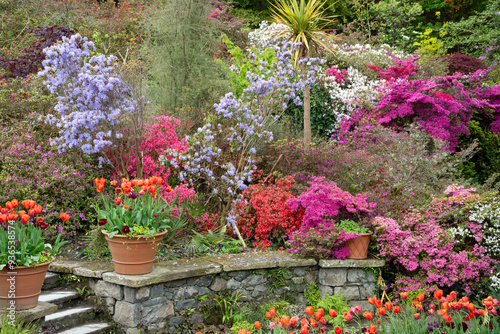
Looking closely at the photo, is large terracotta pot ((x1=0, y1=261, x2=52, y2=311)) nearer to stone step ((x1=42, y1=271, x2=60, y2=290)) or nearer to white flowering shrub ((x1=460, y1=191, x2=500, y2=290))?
stone step ((x1=42, y1=271, x2=60, y2=290))

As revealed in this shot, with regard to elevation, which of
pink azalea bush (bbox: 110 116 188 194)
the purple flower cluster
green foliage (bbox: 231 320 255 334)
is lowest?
green foliage (bbox: 231 320 255 334)

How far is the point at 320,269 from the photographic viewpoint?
16.9 feet

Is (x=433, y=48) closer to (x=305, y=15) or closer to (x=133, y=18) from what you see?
(x=305, y=15)

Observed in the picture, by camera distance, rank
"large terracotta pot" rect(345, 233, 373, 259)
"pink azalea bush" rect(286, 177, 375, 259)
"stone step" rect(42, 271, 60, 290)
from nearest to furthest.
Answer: "stone step" rect(42, 271, 60, 290), "pink azalea bush" rect(286, 177, 375, 259), "large terracotta pot" rect(345, 233, 373, 259)

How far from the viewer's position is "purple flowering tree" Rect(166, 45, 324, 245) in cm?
546

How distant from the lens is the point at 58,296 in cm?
434

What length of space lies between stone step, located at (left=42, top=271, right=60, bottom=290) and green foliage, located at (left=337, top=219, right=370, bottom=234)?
313cm

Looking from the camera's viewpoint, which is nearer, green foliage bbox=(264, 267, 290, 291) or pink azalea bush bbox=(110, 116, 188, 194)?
green foliage bbox=(264, 267, 290, 291)

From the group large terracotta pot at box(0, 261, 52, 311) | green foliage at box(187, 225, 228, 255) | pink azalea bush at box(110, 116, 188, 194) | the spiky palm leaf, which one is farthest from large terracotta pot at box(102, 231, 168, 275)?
the spiky palm leaf

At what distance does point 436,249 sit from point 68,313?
12.7 feet

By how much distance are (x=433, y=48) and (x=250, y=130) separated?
10.7 meters

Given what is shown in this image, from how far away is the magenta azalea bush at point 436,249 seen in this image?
4.86m

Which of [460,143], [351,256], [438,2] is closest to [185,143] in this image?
[351,256]

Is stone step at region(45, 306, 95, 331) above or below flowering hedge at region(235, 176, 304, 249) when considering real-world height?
below
